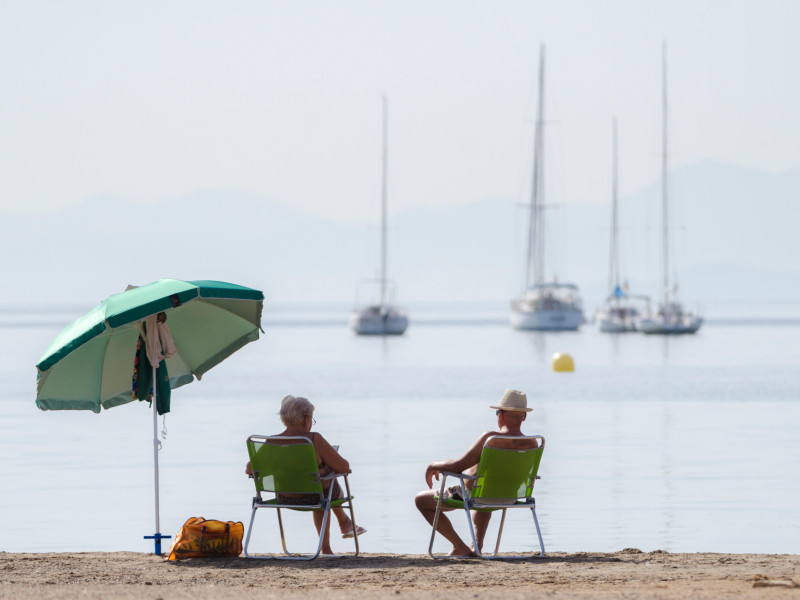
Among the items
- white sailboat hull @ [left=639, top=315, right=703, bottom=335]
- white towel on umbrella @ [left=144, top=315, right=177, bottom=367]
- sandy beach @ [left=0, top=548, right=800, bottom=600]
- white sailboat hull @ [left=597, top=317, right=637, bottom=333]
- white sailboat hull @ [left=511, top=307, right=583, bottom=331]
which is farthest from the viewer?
white sailboat hull @ [left=597, top=317, right=637, bottom=333]

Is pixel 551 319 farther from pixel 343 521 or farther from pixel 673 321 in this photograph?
pixel 343 521

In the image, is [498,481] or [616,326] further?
[616,326]

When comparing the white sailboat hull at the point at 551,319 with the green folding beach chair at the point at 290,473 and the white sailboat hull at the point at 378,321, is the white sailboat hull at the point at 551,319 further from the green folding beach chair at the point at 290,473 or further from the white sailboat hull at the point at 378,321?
the green folding beach chair at the point at 290,473

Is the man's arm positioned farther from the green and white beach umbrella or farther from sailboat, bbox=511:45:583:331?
sailboat, bbox=511:45:583:331

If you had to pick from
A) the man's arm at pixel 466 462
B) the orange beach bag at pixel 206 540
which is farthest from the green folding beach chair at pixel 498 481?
the orange beach bag at pixel 206 540

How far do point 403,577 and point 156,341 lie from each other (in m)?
2.30

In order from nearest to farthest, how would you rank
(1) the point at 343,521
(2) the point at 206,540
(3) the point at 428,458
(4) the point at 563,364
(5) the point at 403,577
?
1. (5) the point at 403,577
2. (2) the point at 206,540
3. (1) the point at 343,521
4. (3) the point at 428,458
5. (4) the point at 563,364

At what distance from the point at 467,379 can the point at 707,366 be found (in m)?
12.2

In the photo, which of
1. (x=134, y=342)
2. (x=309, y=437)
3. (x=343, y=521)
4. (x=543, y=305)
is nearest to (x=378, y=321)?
(x=543, y=305)

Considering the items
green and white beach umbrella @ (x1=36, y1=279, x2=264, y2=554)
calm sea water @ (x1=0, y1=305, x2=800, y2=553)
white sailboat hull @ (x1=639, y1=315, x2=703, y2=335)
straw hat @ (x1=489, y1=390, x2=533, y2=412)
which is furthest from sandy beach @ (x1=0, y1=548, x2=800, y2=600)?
white sailboat hull @ (x1=639, y1=315, x2=703, y2=335)

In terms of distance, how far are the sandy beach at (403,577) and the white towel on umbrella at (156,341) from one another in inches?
50.9

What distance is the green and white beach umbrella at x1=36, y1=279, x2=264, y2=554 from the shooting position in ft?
27.7

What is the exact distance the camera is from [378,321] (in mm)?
84812

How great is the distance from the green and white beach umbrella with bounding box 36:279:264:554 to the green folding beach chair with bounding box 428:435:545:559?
1.71 m
